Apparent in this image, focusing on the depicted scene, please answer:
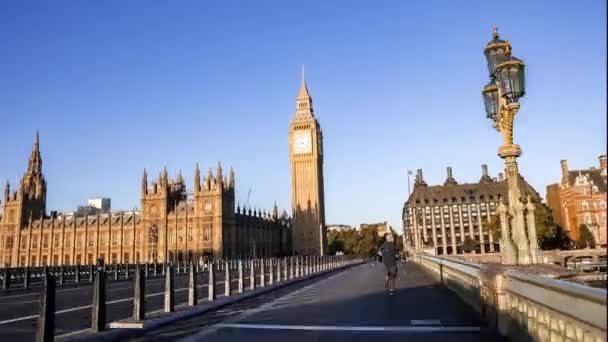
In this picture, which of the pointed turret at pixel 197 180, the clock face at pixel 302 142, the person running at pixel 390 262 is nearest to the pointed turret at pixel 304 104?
the clock face at pixel 302 142

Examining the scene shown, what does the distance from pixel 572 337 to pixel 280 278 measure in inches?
839

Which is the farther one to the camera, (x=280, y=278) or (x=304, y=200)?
(x=304, y=200)

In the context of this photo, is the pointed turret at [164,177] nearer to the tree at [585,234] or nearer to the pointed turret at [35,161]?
the pointed turret at [35,161]

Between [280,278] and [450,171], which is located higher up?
[450,171]

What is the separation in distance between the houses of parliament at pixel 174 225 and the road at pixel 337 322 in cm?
7304

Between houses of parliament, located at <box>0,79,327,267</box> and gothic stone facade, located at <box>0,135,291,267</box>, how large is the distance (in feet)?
0.59

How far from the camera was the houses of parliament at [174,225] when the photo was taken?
88375 millimetres

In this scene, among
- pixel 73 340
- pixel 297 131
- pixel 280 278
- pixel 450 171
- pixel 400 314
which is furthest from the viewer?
pixel 450 171

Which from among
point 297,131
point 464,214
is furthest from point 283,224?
point 464,214

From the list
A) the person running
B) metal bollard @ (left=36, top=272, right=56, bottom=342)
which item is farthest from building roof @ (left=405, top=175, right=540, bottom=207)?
metal bollard @ (left=36, top=272, right=56, bottom=342)

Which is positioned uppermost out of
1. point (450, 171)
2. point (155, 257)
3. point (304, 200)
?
point (450, 171)

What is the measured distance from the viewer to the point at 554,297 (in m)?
5.08

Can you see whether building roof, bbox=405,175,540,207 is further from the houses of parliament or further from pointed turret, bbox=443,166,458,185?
the houses of parliament

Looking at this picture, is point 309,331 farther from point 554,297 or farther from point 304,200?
point 304,200
